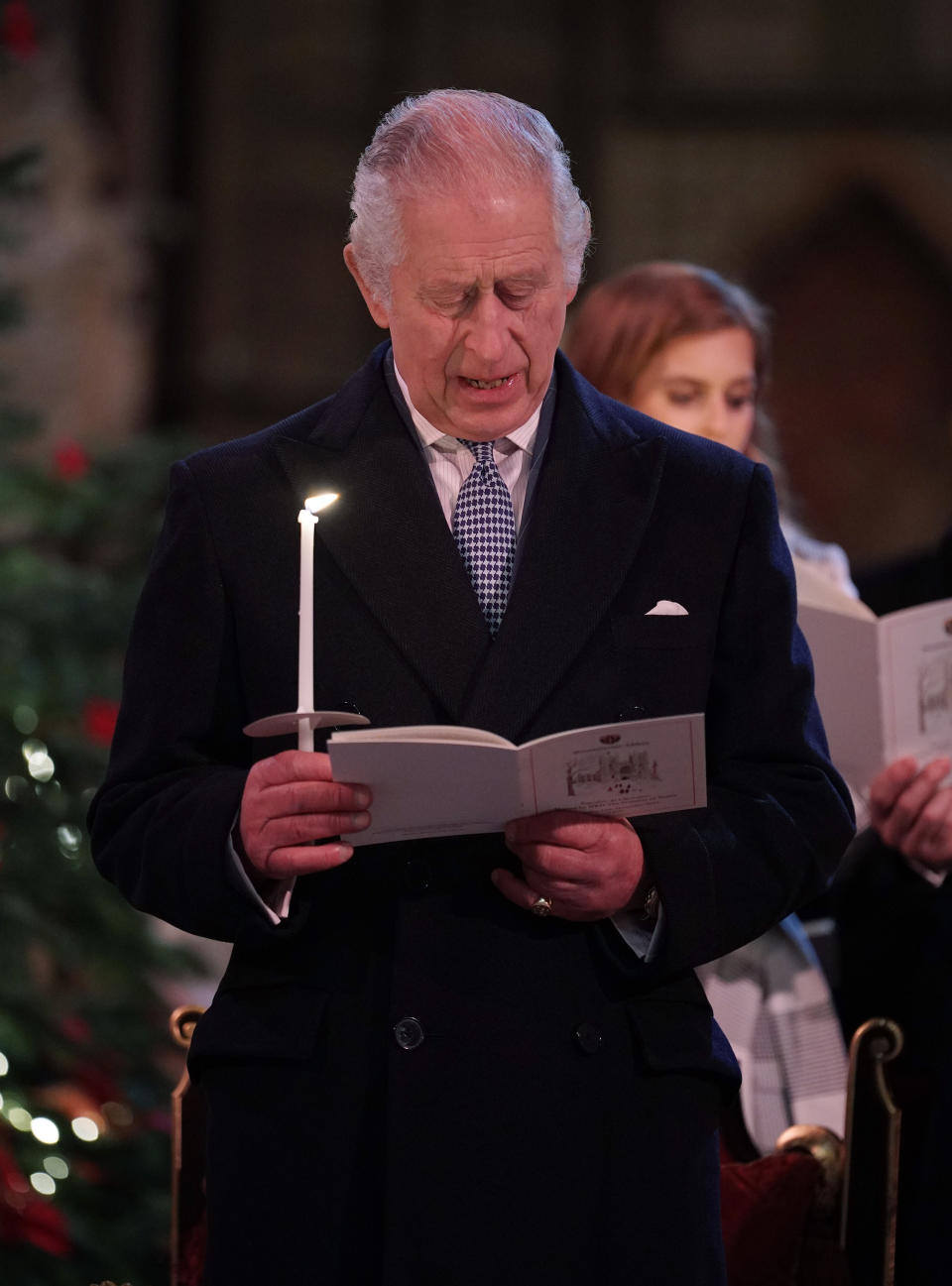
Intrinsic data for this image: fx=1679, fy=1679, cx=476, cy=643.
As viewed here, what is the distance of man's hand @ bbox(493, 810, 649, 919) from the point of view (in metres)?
1.60

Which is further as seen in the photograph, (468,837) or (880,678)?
(880,678)

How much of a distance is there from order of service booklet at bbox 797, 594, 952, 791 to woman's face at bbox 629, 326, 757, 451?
336 millimetres

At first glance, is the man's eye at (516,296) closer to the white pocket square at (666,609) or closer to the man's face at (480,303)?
the man's face at (480,303)

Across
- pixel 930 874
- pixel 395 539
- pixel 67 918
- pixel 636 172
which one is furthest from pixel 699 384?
pixel 636 172

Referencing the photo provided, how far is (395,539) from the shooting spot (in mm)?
1796

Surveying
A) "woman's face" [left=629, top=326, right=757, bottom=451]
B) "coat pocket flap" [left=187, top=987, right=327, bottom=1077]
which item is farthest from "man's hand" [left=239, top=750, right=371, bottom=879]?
"woman's face" [left=629, top=326, right=757, bottom=451]

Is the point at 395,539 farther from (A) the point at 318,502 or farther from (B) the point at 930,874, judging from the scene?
(B) the point at 930,874

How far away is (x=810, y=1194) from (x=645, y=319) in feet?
4.27

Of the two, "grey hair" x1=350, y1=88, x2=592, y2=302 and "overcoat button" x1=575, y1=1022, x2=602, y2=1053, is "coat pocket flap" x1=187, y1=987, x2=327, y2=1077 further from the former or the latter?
"grey hair" x1=350, y1=88, x2=592, y2=302

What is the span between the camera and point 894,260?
7.43 meters

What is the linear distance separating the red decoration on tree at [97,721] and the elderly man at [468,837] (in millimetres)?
1968

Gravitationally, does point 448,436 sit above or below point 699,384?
below

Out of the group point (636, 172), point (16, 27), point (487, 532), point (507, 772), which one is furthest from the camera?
point (636, 172)

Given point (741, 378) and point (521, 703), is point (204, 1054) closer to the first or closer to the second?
point (521, 703)
